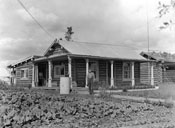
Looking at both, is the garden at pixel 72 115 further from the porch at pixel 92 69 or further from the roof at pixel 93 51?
the porch at pixel 92 69

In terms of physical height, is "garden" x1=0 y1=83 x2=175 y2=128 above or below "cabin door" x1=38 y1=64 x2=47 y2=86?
below

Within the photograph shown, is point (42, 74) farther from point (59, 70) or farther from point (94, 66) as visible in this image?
point (94, 66)

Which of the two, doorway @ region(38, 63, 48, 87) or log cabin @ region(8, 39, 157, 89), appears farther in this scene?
doorway @ region(38, 63, 48, 87)

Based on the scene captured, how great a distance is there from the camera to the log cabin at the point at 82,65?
67.1 ft

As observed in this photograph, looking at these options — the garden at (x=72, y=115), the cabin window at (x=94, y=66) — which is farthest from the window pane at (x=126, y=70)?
the garden at (x=72, y=115)

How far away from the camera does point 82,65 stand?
828 inches

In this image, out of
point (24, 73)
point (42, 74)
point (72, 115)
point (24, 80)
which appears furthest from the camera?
point (24, 73)

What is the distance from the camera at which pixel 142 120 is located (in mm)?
7137

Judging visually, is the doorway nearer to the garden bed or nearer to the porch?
the porch

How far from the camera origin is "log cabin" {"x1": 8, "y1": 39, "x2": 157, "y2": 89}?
20459mm

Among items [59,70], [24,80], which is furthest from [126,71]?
[24,80]

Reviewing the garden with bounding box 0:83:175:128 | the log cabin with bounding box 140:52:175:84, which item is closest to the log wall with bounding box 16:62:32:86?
the log cabin with bounding box 140:52:175:84

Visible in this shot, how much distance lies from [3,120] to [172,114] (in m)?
5.79

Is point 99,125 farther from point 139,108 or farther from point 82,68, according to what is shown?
point 82,68
